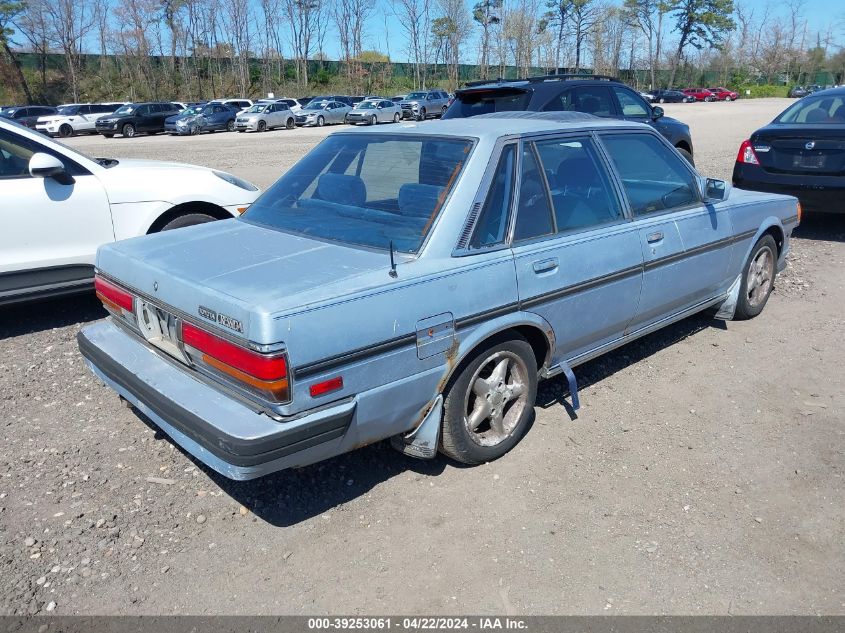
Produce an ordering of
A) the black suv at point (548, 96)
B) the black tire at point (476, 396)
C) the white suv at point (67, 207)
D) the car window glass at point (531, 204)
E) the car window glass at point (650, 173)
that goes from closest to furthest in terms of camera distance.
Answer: the black tire at point (476, 396), the car window glass at point (531, 204), the car window glass at point (650, 173), the white suv at point (67, 207), the black suv at point (548, 96)

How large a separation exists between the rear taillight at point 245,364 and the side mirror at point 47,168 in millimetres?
3072

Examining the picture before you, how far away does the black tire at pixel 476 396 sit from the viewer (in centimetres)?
327

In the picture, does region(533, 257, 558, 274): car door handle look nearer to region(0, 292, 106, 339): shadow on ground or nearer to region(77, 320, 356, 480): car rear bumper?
region(77, 320, 356, 480): car rear bumper

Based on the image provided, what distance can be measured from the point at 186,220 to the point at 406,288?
3.50 m

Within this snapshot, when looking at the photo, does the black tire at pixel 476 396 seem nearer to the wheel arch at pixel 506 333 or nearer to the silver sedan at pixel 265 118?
the wheel arch at pixel 506 333

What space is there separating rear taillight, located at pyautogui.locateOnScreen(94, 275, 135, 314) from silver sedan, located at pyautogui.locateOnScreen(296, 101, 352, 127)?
33.1 metres

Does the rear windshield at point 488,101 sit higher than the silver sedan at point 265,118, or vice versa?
the rear windshield at point 488,101

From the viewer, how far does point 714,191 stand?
4793mm

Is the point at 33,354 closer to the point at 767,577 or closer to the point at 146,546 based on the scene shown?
the point at 146,546

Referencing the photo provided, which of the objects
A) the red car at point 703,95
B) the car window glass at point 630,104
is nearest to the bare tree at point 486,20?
the red car at point 703,95

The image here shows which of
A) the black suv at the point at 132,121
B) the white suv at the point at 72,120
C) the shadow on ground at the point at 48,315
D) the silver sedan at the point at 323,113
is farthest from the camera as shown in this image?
the silver sedan at the point at 323,113

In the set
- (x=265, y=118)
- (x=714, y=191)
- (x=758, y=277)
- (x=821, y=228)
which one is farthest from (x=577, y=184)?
(x=265, y=118)

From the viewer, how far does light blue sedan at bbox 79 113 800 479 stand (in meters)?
2.71

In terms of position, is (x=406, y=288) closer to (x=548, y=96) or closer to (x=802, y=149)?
(x=548, y=96)
